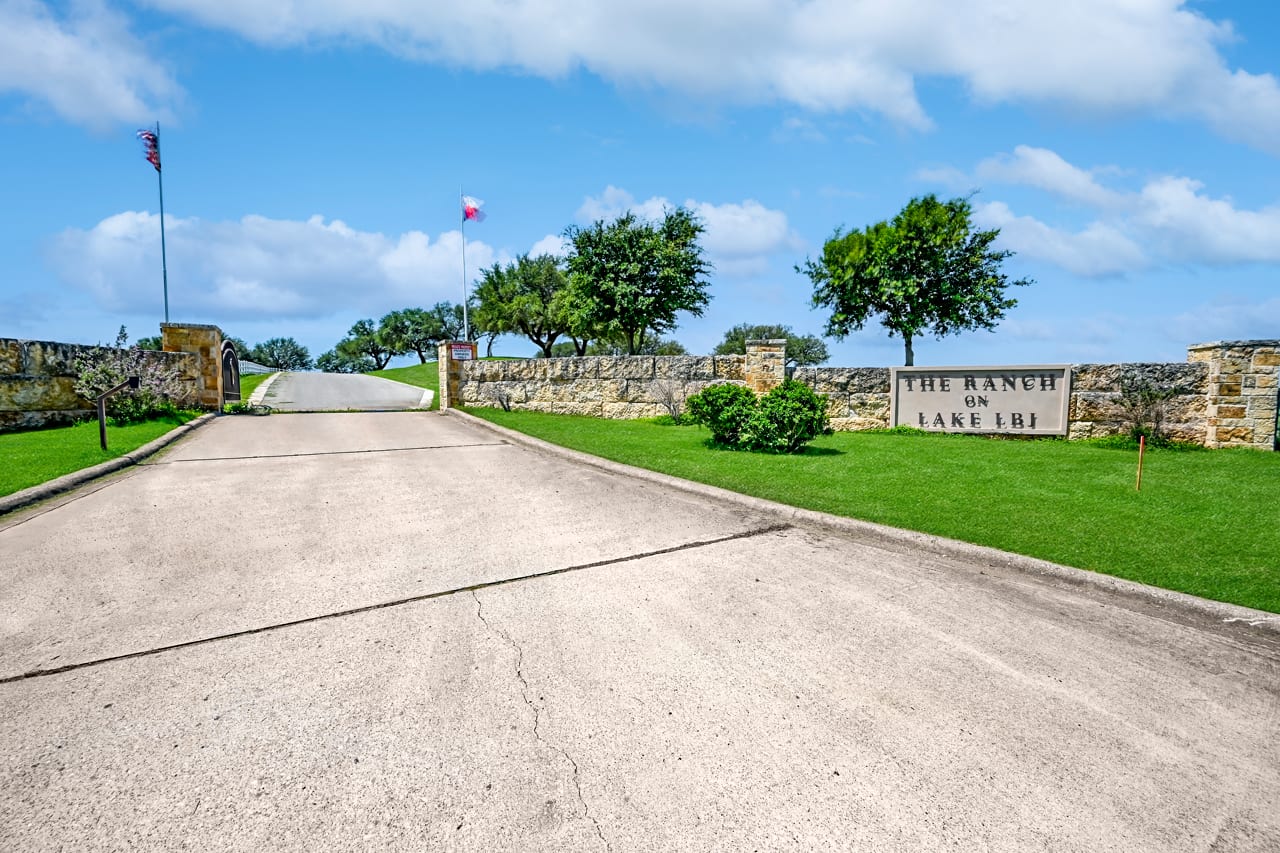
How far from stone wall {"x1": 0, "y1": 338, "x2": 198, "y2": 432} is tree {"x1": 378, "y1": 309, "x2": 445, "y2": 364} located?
6291 centimetres

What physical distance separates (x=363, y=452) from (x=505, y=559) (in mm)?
5978

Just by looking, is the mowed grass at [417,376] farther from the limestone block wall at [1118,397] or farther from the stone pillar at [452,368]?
the limestone block wall at [1118,397]

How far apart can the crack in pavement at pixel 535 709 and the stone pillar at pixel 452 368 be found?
13.1m

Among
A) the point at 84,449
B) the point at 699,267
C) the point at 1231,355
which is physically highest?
the point at 699,267

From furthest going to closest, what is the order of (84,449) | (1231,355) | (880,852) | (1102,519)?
(1231,355) → (84,449) → (1102,519) → (880,852)

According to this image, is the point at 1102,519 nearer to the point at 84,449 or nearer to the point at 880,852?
the point at 880,852

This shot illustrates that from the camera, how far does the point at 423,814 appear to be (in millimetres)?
2021

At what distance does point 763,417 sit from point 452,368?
388 inches

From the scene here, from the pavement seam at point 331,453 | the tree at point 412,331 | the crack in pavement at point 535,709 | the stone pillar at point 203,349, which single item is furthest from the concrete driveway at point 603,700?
the tree at point 412,331

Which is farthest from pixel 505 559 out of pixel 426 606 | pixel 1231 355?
pixel 1231 355

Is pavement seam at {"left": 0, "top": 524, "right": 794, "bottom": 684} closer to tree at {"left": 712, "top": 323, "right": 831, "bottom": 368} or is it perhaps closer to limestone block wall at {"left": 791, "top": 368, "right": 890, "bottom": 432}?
limestone block wall at {"left": 791, "top": 368, "right": 890, "bottom": 432}

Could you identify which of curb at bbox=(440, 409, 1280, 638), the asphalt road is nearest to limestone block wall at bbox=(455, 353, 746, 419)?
the asphalt road

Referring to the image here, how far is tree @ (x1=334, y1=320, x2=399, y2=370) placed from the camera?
76.9m

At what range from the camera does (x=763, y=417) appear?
972cm
